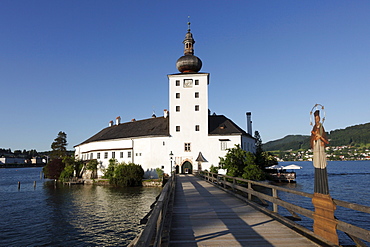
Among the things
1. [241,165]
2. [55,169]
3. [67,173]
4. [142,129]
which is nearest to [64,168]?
[55,169]

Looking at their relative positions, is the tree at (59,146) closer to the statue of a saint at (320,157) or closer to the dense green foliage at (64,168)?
the dense green foliage at (64,168)

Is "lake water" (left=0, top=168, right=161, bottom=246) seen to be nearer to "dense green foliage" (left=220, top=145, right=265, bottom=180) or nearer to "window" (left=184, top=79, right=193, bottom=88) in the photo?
"dense green foliage" (left=220, top=145, right=265, bottom=180)

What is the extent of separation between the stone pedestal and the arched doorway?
1591 inches

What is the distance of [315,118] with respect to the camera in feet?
21.9

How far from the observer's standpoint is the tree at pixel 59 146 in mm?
80125

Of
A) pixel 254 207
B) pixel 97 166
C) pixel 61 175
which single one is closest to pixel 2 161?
pixel 61 175

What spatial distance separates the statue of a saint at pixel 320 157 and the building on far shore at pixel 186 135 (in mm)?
38382

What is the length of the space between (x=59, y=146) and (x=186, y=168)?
50.9m

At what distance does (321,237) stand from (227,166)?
35287 mm

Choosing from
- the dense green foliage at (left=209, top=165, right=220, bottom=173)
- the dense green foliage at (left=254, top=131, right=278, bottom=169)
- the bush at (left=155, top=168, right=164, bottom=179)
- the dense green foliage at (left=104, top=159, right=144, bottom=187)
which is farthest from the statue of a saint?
the dense green foliage at (left=104, top=159, right=144, bottom=187)

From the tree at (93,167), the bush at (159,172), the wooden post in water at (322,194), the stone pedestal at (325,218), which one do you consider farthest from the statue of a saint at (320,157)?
the tree at (93,167)

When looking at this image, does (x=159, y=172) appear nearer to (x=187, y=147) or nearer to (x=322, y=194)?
(x=187, y=147)

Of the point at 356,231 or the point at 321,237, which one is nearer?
the point at 356,231

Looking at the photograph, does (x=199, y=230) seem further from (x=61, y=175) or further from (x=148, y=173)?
(x=61, y=175)
